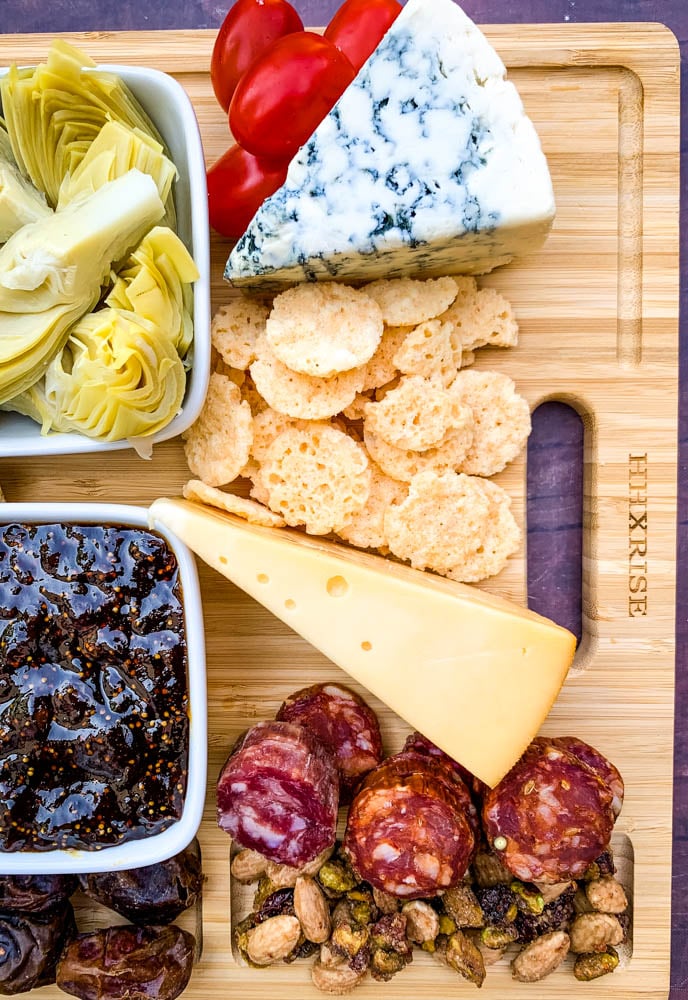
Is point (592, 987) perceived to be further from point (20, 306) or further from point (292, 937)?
point (20, 306)

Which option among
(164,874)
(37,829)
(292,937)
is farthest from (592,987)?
(37,829)

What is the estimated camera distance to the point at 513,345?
5.06ft

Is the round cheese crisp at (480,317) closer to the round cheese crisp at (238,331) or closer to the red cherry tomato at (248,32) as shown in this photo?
the round cheese crisp at (238,331)

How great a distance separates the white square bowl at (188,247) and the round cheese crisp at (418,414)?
13.8 inches

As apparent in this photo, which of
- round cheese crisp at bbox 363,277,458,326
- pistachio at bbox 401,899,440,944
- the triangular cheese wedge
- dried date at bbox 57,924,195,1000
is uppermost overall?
round cheese crisp at bbox 363,277,458,326

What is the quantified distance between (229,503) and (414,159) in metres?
0.69

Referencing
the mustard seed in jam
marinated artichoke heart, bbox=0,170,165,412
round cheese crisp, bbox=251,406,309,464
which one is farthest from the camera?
round cheese crisp, bbox=251,406,309,464

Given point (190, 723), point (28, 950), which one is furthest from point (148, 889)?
point (190, 723)

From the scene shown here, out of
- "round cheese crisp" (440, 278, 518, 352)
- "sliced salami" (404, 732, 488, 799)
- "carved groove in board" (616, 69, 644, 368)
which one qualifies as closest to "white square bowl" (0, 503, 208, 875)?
"sliced salami" (404, 732, 488, 799)

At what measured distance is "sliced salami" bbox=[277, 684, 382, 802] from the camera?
5.07 feet

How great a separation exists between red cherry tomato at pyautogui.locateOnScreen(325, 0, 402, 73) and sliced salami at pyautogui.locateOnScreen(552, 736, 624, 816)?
1346mm

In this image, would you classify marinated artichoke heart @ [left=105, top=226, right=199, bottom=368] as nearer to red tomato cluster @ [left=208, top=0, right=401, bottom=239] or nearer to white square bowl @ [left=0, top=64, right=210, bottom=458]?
white square bowl @ [left=0, top=64, right=210, bottom=458]

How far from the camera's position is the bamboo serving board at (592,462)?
153cm

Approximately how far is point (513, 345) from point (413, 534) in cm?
42
